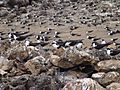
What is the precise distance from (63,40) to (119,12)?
496cm

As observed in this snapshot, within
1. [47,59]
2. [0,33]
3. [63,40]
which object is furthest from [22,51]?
[0,33]

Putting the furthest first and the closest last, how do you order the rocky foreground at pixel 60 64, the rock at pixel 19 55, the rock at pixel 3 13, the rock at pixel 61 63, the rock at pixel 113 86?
the rock at pixel 3 13 → the rock at pixel 19 55 → the rock at pixel 61 63 → the rocky foreground at pixel 60 64 → the rock at pixel 113 86

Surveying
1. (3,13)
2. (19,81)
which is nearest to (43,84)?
(19,81)

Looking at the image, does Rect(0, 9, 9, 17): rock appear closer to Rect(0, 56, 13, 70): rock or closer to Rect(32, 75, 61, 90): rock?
Rect(0, 56, 13, 70): rock

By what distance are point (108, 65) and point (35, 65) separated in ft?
4.06

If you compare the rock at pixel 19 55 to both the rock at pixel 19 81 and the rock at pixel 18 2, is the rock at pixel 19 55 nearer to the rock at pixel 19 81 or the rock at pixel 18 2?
the rock at pixel 19 81

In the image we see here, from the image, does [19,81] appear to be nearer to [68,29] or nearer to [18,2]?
[68,29]

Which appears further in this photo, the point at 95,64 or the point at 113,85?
the point at 95,64

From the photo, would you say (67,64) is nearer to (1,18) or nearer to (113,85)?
(113,85)

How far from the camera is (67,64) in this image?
252 inches

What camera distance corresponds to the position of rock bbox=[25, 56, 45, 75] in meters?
6.25

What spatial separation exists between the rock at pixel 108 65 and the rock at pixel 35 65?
987 millimetres

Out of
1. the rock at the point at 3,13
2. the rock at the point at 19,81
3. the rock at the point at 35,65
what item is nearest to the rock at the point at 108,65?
the rock at the point at 35,65

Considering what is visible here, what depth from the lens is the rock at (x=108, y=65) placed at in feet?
19.8
